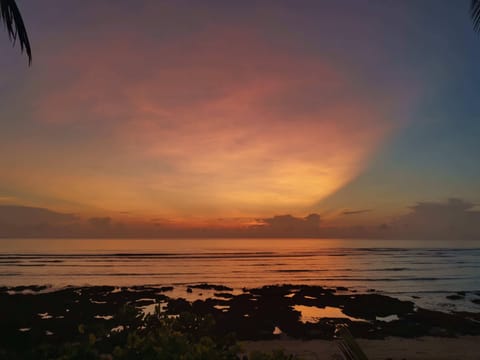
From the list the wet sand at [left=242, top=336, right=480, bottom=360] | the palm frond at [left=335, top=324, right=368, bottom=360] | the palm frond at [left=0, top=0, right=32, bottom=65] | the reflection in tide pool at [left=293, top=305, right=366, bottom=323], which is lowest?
the reflection in tide pool at [left=293, top=305, right=366, bottom=323]

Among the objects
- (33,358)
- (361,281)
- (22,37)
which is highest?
(22,37)

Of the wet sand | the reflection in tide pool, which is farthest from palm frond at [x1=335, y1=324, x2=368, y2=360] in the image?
the reflection in tide pool

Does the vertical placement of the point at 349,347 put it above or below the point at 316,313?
above

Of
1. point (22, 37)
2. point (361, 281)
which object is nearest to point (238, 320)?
point (22, 37)

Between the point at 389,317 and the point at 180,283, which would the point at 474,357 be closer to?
the point at 389,317

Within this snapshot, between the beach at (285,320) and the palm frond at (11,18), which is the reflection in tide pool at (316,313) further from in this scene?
the palm frond at (11,18)

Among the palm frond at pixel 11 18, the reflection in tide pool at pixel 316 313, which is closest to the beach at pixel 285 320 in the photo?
the reflection in tide pool at pixel 316 313

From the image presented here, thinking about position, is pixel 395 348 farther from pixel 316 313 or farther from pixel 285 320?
pixel 316 313

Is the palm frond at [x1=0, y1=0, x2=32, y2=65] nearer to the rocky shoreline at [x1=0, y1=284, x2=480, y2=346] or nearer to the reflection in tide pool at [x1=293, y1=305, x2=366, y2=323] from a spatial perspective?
the rocky shoreline at [x1=0, y1=284, x2=480, y2=346]

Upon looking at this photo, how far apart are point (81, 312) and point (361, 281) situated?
3405 centimetres

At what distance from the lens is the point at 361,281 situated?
4841 cm

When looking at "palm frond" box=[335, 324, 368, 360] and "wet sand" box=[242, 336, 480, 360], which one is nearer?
"palm frond" box=[335, 324, 368, 360]

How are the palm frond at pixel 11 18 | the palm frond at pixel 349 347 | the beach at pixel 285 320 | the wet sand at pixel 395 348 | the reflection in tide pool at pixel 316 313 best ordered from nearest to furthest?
1. the palm frond at pixel 349 347
2. the palm frond at pixel 11 18
3. the wet sand at pixel 395 348
4. the beach at pixel 285 320
5. the reflection in tide pool at pixel 316 313

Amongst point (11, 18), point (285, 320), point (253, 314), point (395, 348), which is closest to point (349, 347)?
point (11, 18)
